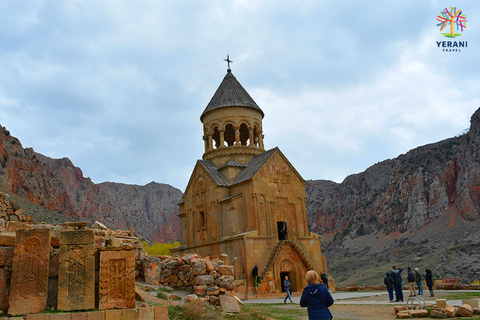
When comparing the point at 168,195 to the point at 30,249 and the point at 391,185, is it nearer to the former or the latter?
the point at 391,185

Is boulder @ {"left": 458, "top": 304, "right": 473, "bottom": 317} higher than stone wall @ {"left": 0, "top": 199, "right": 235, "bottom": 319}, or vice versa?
stone wall @ {"left": 0, "top": 199, "right": 235, "bottom": 319}

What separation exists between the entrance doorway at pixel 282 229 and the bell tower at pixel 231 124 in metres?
4.29

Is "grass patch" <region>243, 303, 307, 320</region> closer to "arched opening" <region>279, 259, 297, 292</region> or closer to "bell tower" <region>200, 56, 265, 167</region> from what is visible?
"arched opening" <region>279, 259, 297, 292</region>

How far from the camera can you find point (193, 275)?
1013 cm

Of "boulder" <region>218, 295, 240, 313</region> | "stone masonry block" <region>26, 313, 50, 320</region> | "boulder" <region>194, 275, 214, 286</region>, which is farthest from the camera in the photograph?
"boulder" <region>194, 275, 214, 286</region>

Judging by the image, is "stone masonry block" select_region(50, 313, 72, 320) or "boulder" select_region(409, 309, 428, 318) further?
"boulder" select_region(409, 309, 428, 318)

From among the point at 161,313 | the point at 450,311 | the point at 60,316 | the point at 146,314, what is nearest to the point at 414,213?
the point at 450,311

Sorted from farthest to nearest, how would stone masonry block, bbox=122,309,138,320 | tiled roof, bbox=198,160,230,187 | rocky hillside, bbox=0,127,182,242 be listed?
1. rocky hillside, bbox=0,127,182,242
2. tiled roof, bbox=198,160,230,187
3. stone masonry block, bbox=122,309,138,320

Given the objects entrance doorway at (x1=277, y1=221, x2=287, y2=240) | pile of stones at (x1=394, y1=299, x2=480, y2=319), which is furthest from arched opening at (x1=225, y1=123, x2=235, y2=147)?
pile of stones at (x1=394, y1=299, x2=480, y2=319)

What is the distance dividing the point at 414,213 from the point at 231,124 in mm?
44546

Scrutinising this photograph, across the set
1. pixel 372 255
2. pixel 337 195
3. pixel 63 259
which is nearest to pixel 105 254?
pixel 63 259

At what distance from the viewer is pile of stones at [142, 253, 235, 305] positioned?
9688 mm

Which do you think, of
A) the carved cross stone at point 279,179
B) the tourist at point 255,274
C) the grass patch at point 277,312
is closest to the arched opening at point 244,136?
the carved cross stone at point 279,179

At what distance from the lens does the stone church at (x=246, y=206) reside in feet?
61.3
